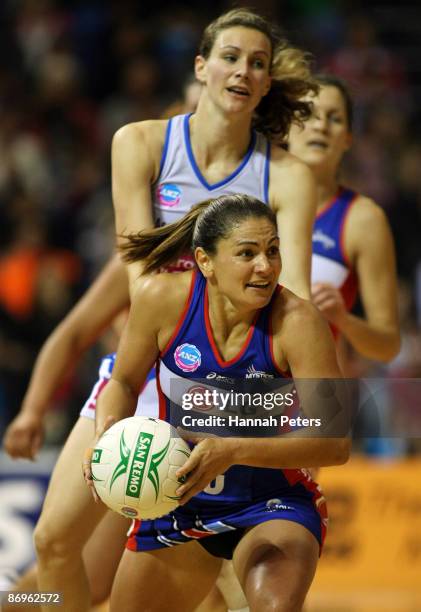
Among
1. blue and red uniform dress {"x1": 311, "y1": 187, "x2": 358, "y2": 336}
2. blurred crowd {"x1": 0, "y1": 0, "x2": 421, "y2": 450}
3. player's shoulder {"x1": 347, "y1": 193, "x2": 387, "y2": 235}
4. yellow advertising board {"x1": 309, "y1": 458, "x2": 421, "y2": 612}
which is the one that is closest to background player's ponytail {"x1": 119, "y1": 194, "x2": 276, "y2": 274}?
blue and red uniform dress {"x1": 311, "y1": 187, "x2": 358, "y2": 336}

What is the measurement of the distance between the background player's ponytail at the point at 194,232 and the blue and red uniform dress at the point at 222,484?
0.55 ft

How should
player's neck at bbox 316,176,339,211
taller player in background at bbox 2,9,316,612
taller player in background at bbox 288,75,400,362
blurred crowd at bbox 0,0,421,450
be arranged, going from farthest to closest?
blurred crowd at bbox 0,0,421,450
player's neck at bbox 316,176,339,211
taller player in background at bbox 288,75,400,362
taller player in background at bbox 2,9,316,612

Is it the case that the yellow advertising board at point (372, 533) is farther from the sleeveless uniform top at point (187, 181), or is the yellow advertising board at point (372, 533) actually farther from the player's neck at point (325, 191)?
the sleeveless uniform top at point (187, 181)

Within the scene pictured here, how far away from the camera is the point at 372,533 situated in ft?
25.5

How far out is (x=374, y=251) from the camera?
5254 millimetres

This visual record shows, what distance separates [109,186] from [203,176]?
6.12 meters

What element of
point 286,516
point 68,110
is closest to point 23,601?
point 286,516

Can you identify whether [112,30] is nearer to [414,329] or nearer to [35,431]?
[414,329]

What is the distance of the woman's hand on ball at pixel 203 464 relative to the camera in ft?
11.4

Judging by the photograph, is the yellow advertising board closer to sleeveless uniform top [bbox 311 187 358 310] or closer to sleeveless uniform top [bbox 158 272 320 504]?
sleeveless uniform top [bbox 311 187 358 310]

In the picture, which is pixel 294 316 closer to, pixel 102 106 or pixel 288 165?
pixel 288 165

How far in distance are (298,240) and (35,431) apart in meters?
1.59

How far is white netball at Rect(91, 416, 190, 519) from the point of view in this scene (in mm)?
3529

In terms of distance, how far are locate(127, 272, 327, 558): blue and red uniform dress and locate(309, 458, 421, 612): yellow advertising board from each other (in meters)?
3.87
